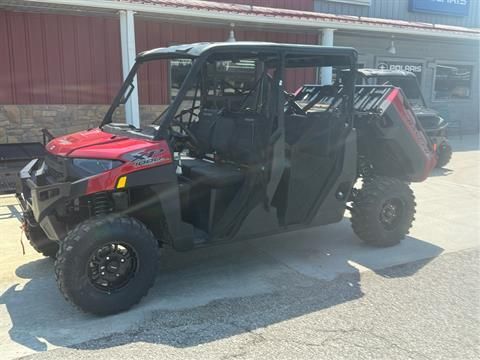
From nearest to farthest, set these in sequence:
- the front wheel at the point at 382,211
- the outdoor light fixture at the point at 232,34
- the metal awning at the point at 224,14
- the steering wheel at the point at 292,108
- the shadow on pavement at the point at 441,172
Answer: the steering wheel at the point at 292,108 → the front wheel at the point at 382,211 → the metal awning at the point at 224,14 → the shadow on pavement at the point at 441,172 → the outdoor light fixture at the point at 232,34

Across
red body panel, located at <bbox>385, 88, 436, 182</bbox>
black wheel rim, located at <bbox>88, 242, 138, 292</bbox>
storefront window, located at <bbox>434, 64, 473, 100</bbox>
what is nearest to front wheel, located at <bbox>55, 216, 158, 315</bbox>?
black wheel rim, located at <bbox>88, 242, 138, 292</bbox>

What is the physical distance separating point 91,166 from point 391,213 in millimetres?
3256

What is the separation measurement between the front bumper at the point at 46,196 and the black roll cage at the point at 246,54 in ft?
2.53

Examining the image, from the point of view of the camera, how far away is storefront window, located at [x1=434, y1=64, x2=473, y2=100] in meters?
16.0

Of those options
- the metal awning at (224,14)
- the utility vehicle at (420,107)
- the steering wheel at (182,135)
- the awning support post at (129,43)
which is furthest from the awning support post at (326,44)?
the steering wheel at (182,135)

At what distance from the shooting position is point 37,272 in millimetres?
4445

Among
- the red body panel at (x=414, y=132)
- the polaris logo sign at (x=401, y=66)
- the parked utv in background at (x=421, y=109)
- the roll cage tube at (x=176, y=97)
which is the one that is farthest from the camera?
the polaris logo sign at (x=401, y=66)

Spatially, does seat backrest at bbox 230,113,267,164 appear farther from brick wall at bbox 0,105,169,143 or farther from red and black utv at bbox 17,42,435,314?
brick wall at bbox 0,105,169,143

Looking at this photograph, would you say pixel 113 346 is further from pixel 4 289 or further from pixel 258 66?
pixel 258 66

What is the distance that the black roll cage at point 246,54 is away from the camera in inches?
152

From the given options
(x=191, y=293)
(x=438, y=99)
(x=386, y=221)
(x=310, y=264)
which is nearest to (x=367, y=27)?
(x=438, y=99)

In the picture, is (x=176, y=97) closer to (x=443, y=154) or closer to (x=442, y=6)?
(x=443, y=154)

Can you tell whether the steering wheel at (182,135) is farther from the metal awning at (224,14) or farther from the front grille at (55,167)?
the metal awning at (224,14)

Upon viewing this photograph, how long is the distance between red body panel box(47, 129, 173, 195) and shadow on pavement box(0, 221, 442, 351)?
1010mm
